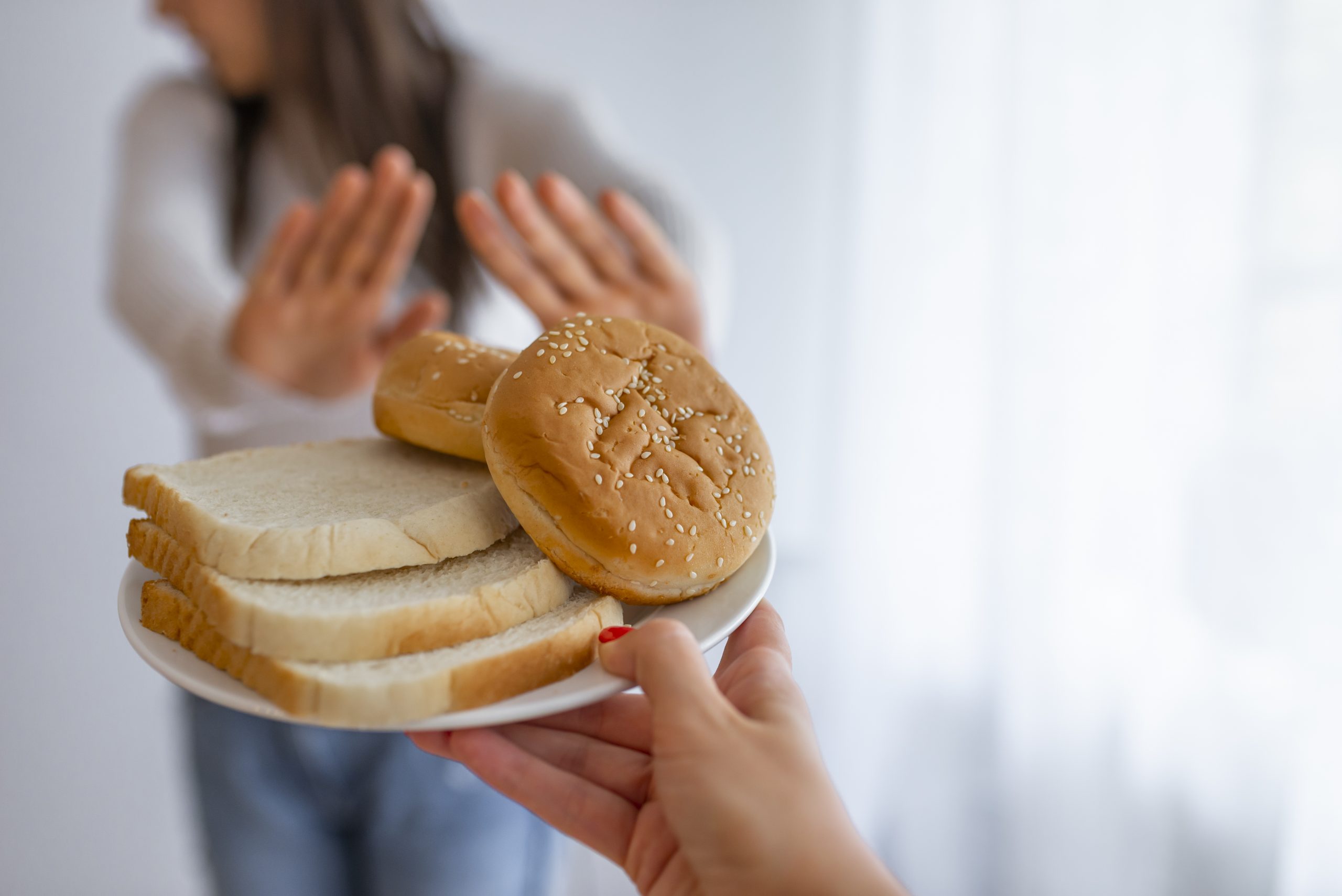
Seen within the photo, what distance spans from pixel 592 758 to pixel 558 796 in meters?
0.08

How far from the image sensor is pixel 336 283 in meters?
2.07

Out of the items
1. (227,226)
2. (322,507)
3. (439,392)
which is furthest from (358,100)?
(322,507)

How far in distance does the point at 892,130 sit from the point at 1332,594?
78.3 inches

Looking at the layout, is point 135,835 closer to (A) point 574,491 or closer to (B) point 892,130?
(A) point 574,491

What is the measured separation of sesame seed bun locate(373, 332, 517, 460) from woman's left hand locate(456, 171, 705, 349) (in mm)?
644

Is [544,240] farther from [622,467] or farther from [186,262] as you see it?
[622,467]

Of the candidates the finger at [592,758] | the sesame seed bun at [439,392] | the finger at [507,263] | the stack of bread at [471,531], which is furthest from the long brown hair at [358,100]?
the finger at [592,758]

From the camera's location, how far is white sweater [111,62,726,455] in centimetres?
214

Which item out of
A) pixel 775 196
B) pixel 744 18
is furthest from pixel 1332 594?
pixel 744 18

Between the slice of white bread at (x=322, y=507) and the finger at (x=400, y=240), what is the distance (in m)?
0.78

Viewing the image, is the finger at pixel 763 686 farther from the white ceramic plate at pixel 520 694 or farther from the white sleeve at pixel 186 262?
the white sleeve at pixel 186 262

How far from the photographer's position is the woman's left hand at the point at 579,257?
1964mm

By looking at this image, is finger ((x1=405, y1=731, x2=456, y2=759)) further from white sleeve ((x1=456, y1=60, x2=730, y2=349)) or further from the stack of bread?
white sleeve ((x1=456, y1=60, x2=730, y2=349))

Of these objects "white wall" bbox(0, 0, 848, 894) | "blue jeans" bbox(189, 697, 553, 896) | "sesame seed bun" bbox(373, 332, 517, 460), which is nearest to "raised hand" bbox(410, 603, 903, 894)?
"sesame seed bun" bbox(373, 332, 517, 460)
